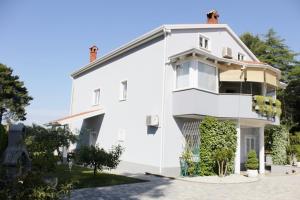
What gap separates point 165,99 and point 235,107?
493cm

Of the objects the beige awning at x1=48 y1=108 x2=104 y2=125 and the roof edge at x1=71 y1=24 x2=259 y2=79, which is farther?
the beige awning at x1=48 y1=108 x2=104 y2=125

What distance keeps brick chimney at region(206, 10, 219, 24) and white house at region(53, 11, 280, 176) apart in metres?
0.09

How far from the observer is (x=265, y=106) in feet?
69.1

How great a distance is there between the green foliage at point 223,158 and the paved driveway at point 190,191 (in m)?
2.53

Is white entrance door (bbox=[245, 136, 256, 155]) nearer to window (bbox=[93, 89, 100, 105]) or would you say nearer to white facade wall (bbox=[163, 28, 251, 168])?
white facade wall (bbox=[163, 28, 251, 168])

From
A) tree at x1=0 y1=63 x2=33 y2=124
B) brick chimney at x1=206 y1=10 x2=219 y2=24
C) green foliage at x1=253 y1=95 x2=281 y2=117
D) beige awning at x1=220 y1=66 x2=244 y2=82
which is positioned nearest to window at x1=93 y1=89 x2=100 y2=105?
brick chimney at x1=206 y1=10 x2=219 y2=24

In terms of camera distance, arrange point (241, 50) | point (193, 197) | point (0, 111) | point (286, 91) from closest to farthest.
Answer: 1. point (193, 197)
2. point (241, 50)
3. point (286, 91)
4. point (0, 111)

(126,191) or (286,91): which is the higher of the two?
(286,91)

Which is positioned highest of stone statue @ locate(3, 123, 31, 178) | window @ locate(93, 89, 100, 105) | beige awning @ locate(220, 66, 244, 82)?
beige awning @ locate(220, 66, 244, 82)

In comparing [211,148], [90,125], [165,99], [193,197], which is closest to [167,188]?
[193,197]

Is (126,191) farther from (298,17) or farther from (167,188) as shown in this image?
(298,17)

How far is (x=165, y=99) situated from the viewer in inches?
775

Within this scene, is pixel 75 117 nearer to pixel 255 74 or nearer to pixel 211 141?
pixel 211 141

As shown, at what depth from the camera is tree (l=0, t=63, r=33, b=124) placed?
49.6 meters
